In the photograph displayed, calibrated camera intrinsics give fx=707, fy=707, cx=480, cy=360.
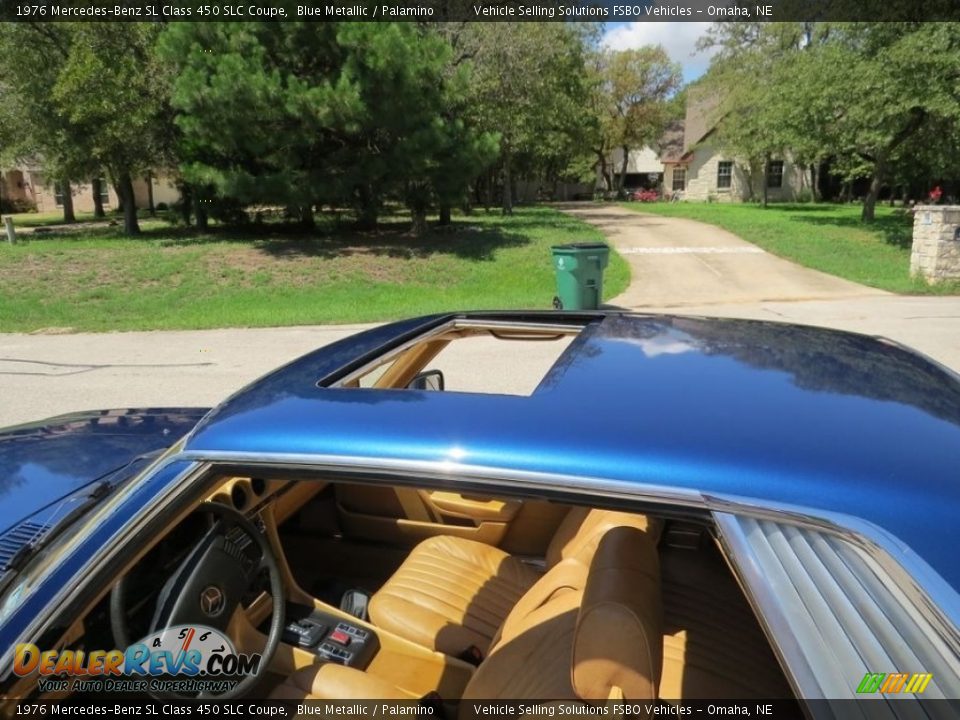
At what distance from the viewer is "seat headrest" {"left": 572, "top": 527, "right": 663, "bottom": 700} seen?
1.49 m

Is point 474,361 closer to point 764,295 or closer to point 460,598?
point 460,598

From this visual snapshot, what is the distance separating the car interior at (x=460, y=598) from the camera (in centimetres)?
157

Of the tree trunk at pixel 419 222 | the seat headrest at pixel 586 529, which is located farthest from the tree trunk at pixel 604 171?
the seat headrest at pixel 586 529

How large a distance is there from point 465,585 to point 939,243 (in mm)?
13377

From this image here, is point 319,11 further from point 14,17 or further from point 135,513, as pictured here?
point 135,513

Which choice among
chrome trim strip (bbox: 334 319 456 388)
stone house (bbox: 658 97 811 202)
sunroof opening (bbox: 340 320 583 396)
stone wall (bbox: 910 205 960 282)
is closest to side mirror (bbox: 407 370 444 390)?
sunroof opening (bbox: 340 320 583 396)

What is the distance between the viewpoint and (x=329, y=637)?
89.4 inches

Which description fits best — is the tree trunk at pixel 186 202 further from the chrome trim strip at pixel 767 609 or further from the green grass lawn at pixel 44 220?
the chrome trim strip at pixel 767 609

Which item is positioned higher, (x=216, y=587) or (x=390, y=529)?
(x=216, y=587)

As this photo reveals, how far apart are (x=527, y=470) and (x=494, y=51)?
777 inches

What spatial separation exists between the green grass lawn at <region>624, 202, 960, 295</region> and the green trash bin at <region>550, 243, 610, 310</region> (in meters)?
6.22

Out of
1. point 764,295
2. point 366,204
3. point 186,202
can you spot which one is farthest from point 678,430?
point 186,202

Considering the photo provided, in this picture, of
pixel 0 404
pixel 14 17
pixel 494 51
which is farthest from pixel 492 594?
pixel 14 17

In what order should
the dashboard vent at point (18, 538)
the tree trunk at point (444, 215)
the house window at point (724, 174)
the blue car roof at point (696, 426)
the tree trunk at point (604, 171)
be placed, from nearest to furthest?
the blue car roof at point (696, 426) → the dashboard vent at point (18, 538) → the tree trunk at point (444, 215) → the house window at point (724, 174) → the tree trunk at point (604, 171)
